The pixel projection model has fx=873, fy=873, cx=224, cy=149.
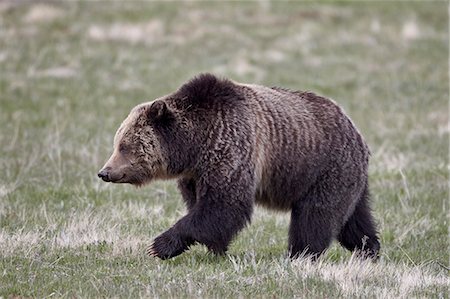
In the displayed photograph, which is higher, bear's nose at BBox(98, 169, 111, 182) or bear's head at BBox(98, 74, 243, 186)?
bear's head at BBox(98, 74, 243, 186)

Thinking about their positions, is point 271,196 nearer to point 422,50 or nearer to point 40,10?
point 422,50

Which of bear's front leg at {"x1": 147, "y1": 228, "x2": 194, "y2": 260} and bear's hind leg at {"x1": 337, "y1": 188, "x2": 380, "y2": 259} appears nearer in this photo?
bear's front leg at {"x1": 147, "y1": 228, "x2": 194, "y2": 260}

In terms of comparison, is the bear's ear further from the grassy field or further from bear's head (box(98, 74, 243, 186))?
the grassy field

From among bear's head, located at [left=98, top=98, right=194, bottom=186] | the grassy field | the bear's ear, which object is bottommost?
the grassy field

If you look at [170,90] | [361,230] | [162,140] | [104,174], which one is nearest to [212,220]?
[162,140]

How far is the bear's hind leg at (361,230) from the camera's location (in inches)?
335

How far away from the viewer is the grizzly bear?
7.49m

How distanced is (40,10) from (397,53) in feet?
34.2

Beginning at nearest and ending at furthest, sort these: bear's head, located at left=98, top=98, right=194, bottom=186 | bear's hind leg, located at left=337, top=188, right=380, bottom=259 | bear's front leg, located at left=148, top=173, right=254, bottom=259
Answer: bear's front leg, located at left=148, top=173, right=254, bottom=259
bear's head, located at left=98, top=98, right=194, bottom=186
bear's hind leg, located at left=337, top=188, right=380, bottom=259

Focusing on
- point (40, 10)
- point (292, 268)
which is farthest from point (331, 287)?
point (40, 10)

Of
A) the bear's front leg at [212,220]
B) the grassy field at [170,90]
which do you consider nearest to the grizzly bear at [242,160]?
the bear's front leg at [212,220]

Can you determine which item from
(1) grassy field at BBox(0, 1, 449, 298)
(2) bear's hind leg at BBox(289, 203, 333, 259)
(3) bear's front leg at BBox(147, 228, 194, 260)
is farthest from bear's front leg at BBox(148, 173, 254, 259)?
(2) bear's hind leg at BBox(289, 203, 333, 259)

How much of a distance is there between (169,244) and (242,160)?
96cm

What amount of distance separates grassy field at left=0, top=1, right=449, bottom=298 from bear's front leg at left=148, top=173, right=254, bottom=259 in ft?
0.64
